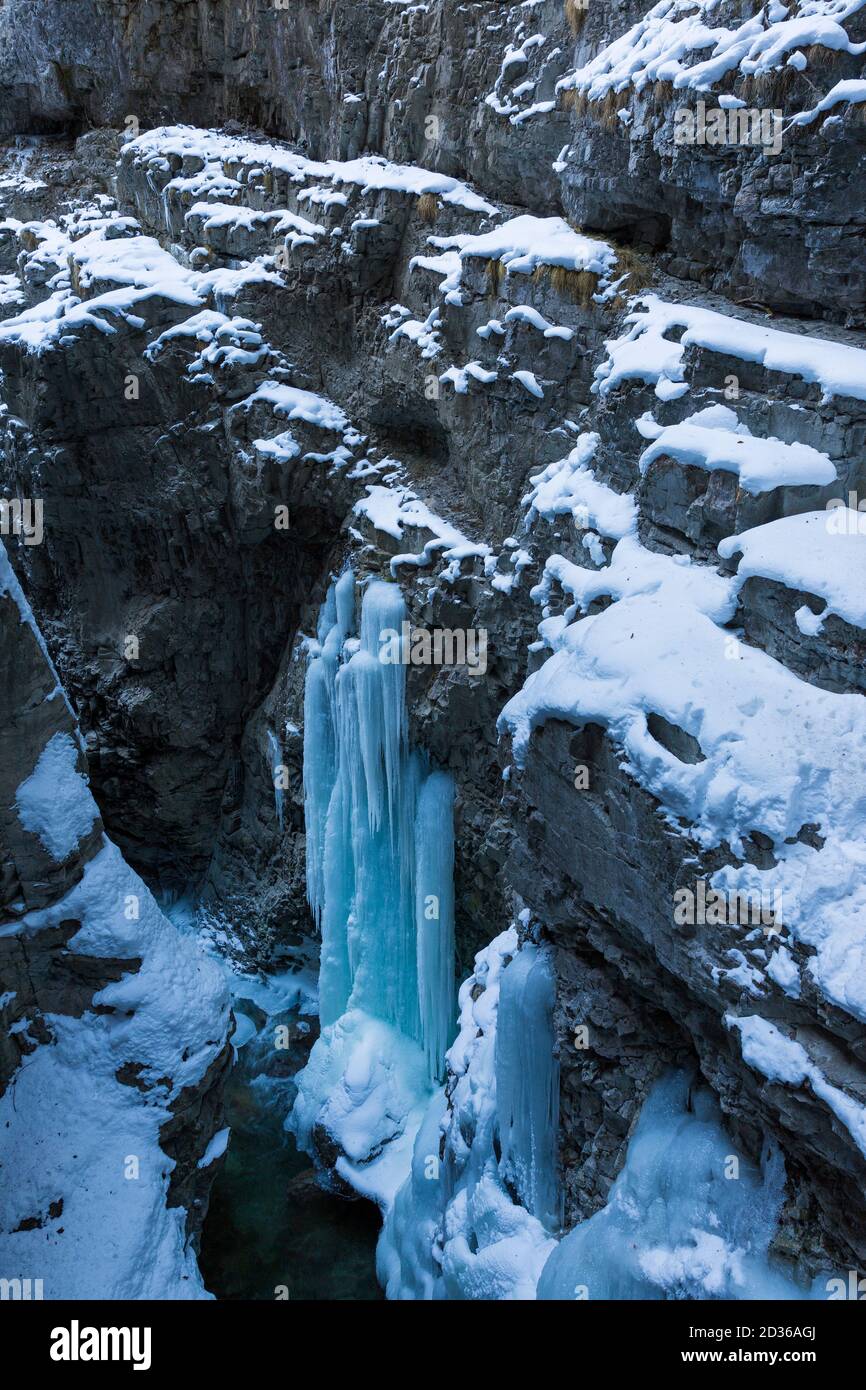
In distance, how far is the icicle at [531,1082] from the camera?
26.9 feet

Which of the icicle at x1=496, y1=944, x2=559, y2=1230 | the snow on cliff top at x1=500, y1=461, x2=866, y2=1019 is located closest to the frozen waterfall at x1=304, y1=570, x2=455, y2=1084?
the icicle at x1=496, y1=944, x2=559, y2=1230

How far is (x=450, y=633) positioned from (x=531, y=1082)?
5.54 meters

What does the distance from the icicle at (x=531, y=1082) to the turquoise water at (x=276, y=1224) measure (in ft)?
13.4

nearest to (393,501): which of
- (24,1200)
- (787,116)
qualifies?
(787,116)

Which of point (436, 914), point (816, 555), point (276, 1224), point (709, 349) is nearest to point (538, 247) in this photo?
point (709, 349)

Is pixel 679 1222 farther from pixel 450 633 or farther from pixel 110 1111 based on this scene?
pixel 450 633

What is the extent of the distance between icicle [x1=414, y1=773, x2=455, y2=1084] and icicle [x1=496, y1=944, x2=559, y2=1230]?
3.67 m

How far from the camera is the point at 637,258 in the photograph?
10.3 meters

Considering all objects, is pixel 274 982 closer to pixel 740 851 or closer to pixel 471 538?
pixel 471 538

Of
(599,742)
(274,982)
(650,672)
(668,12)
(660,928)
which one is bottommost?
(274,982)

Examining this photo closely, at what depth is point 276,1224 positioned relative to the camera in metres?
12.2

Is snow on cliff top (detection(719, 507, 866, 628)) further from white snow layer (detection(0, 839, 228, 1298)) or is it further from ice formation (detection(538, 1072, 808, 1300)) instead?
white snow layer (detection(0, 839, 228, 1298))

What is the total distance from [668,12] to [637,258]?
218cm

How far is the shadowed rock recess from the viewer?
20.7 feet
